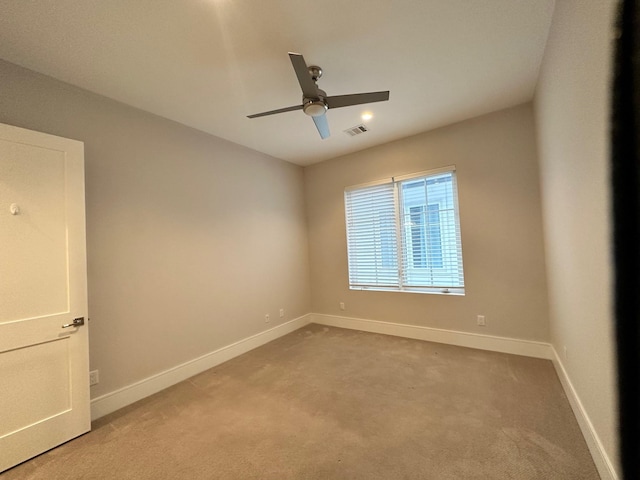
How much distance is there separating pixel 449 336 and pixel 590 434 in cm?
182

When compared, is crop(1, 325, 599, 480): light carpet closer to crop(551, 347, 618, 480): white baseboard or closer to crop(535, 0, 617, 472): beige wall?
crop(551, 347, 618, 480): white baseboard

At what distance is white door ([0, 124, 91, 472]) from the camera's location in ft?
6.06

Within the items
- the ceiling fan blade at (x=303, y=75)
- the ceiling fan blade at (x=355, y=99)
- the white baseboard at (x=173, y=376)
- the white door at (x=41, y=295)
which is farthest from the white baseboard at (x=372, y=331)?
the ceiling fan blade at (x=303, y=75)

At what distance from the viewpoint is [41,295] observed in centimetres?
198

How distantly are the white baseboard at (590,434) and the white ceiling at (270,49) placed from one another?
2625mm

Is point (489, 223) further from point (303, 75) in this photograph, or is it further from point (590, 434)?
point (303, 75)

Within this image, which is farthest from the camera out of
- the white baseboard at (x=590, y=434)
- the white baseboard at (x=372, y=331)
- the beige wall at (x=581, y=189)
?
the white baseboard at (x=372, y=331)

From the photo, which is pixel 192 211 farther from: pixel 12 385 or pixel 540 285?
pixel 540 285

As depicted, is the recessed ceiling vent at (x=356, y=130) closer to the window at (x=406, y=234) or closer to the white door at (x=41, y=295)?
the window at (x=406, y=234)

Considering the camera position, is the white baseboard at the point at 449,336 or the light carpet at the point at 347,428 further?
the white baseboard at the point at 449,336

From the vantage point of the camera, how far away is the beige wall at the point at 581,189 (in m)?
1.26

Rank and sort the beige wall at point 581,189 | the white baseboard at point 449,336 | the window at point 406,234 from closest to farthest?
the beige wall at point 581,189, the white baseboard at point 449,336, the window at point 406,234

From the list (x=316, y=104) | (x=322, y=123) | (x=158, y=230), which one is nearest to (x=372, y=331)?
(x=322, y=123)

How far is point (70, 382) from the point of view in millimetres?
2061
